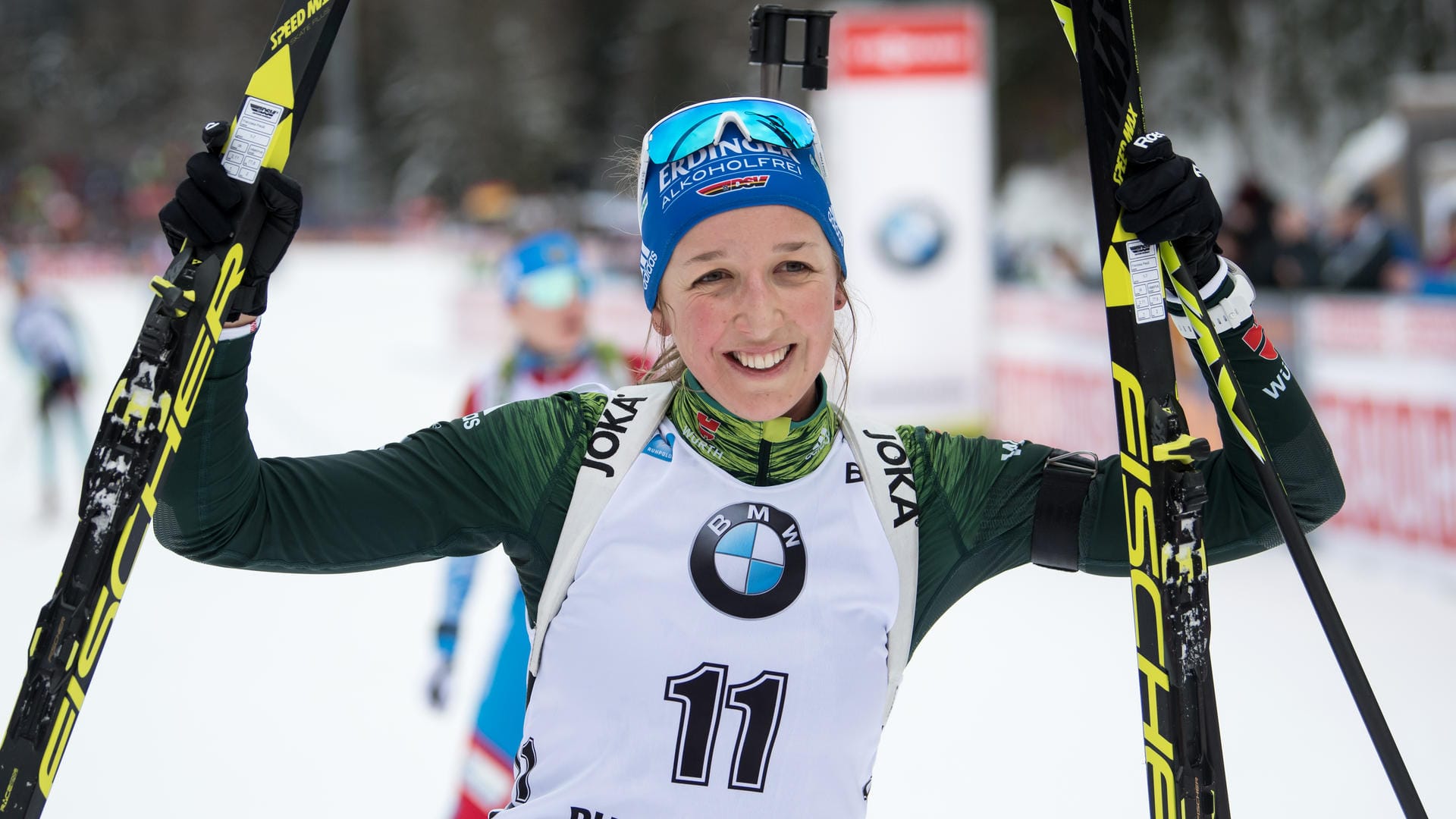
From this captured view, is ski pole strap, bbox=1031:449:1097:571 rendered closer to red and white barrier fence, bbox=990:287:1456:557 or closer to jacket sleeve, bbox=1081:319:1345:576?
jacket sleeve, bbox=1081:319:1345:576

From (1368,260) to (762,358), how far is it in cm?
765

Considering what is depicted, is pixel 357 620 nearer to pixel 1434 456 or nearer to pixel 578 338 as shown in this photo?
pixel 578 338

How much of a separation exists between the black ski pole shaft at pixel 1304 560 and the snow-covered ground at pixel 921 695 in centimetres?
282

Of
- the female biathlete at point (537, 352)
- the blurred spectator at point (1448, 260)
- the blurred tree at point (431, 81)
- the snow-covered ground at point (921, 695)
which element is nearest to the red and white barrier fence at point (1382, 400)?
the snow-covered ground at point (921, 695)

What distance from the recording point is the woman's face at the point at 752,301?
1819mm

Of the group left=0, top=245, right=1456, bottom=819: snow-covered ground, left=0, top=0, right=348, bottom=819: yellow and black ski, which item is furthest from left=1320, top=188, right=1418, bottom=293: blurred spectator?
left=0, top=0, right=348, bottom=819: yellow and black ski

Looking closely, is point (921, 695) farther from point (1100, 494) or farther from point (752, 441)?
point (752, 441)

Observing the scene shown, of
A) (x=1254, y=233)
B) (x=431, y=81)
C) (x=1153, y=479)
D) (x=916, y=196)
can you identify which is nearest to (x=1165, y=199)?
(x=1153, y=479)

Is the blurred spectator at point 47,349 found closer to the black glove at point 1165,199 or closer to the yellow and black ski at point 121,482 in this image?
the yellow and black ski at point 121,482

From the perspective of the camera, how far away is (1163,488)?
1.87 m

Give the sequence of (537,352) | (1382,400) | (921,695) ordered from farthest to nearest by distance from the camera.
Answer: (1382,400)
(921,695)
(537,352)

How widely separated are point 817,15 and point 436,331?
20.7 metres

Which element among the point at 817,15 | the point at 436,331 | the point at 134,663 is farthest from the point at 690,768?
the point at 436,331

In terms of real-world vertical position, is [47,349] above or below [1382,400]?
above
